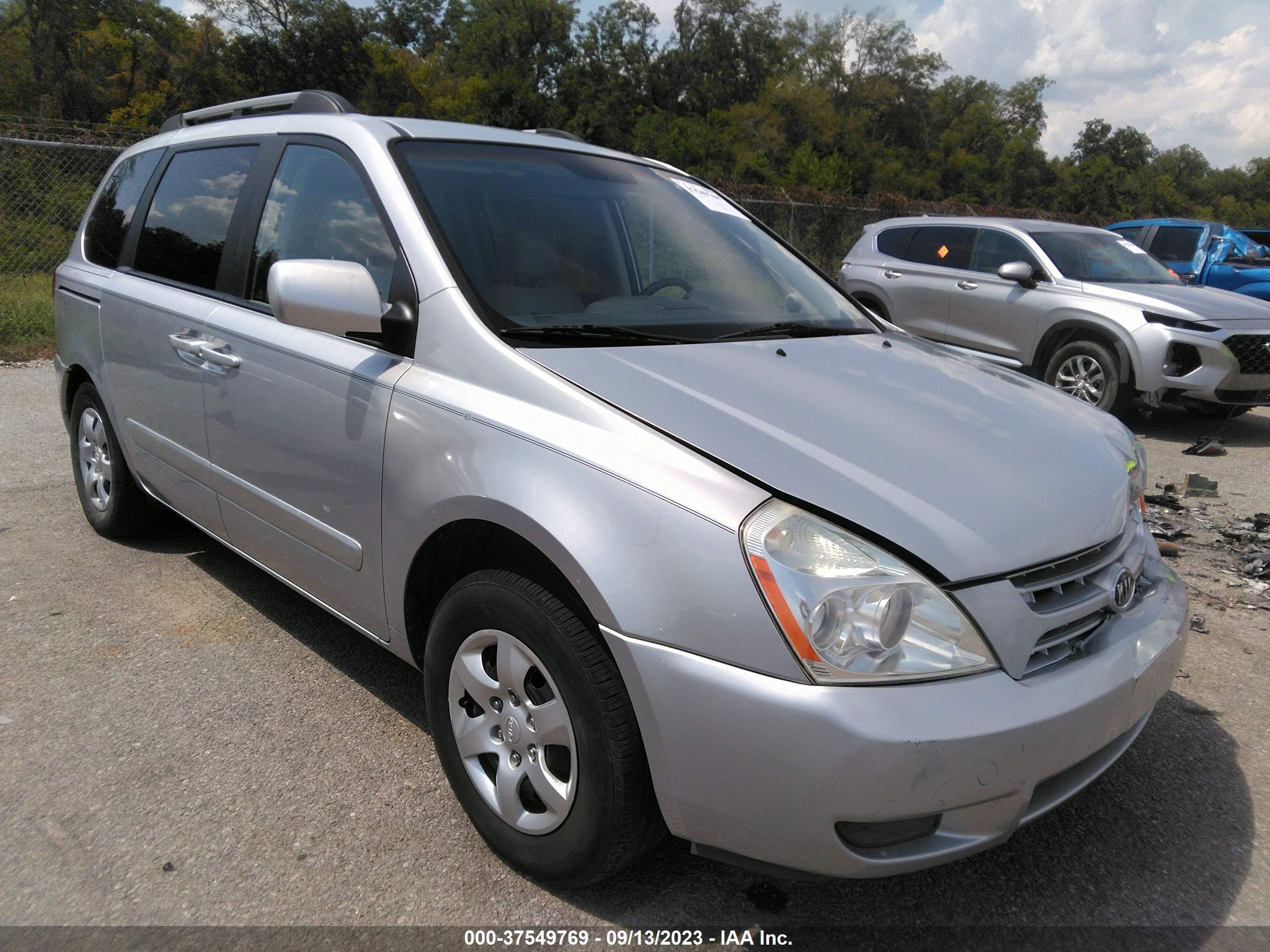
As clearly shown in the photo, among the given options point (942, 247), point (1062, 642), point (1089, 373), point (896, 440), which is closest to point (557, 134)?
point (896, 440)

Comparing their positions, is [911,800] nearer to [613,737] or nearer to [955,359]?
[613,737]

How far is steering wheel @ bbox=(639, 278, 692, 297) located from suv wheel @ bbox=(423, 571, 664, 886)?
1186 mm

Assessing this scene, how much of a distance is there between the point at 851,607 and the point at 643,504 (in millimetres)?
445

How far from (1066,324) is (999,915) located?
6.80 meters

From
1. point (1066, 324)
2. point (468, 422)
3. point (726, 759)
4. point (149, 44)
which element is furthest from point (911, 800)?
point (149, 44)

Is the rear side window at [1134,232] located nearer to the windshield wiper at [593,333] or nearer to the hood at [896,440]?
the hood at [896,440]

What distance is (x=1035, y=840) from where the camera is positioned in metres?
2.44

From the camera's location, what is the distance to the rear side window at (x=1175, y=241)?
11875mm

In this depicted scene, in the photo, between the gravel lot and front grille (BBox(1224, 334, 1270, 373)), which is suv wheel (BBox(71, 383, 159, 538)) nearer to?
the gravel lot

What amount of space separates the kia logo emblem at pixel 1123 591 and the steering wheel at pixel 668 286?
1487 millimetres

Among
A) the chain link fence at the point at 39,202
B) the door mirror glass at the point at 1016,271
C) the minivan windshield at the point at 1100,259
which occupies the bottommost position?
the chain link fence at the point at 39,202

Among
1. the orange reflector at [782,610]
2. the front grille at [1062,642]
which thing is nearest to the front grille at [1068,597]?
the front grille at [1062,642]

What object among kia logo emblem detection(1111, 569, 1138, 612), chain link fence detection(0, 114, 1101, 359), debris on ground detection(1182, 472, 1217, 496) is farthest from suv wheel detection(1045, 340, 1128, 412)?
chain link fence detection(0, 114, 1101, 359)

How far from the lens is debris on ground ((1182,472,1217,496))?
5.85 meters
